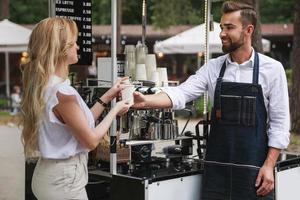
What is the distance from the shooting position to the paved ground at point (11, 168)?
6159mm

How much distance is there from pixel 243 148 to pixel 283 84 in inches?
15.6

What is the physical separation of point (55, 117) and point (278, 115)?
1161 mm

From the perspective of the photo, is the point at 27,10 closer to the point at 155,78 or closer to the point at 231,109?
the point at 155,78

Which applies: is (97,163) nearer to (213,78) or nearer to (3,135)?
(213,78)

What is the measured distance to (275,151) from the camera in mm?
2754

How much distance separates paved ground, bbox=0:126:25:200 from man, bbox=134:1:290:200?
3522mm

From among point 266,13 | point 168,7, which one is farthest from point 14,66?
point 266,13

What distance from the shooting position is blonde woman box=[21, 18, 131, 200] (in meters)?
2.27

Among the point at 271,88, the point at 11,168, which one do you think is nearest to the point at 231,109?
the point at 271,88

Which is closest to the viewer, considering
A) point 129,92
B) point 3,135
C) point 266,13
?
point 129,92

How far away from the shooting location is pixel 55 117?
230 cm

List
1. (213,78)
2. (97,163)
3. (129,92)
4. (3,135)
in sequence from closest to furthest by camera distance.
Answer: (129,92), (213,78), (97,163), (3,135)

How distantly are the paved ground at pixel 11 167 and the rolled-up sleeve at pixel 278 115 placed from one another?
1.73 metres

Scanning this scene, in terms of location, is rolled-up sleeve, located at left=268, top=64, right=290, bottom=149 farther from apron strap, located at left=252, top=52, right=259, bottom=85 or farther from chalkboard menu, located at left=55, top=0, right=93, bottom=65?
chalkboard menu, located at left=55, top=0, right=93, bottom=65
